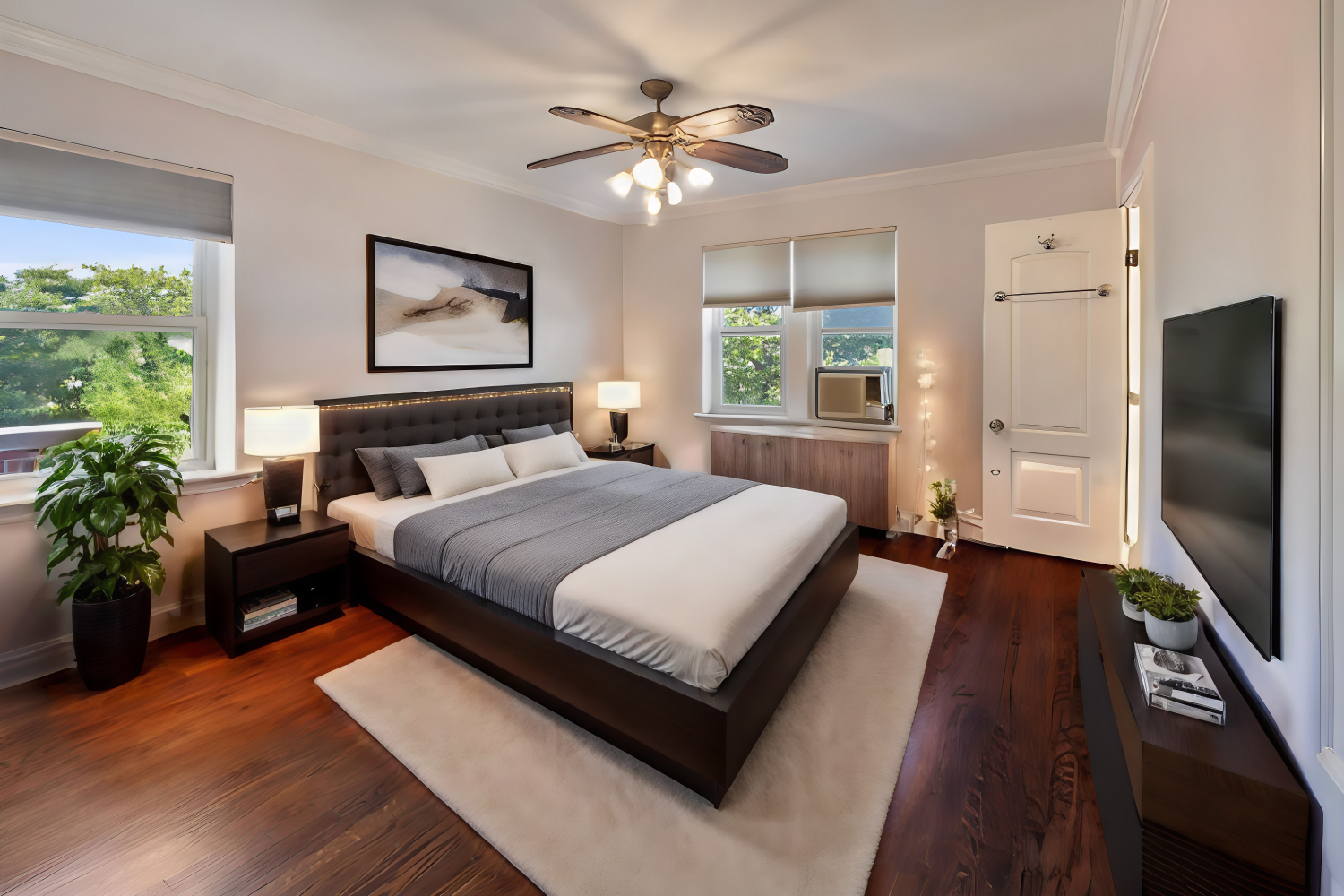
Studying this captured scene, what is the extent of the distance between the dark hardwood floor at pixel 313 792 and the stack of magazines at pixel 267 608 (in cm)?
16

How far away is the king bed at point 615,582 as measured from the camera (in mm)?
1789

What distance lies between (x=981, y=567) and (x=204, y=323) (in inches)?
186

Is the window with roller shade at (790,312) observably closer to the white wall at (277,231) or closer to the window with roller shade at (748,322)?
the window with roller shade at (748,322)

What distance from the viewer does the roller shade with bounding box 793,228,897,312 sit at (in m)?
4.31

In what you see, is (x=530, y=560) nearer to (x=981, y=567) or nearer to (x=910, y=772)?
(x=910, y=772)

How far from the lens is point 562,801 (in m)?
1.75

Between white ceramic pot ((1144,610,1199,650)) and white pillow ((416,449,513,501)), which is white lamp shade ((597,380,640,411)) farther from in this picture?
white ceramic pot ((1144,610,1199,650))

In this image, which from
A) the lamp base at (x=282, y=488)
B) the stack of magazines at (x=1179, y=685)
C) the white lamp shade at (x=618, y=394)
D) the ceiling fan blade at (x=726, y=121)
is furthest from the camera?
the white lamp shade at (x=618, y=394)

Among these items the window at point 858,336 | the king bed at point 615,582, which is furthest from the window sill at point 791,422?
the king bed at point 615,582

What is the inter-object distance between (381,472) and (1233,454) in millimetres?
3653

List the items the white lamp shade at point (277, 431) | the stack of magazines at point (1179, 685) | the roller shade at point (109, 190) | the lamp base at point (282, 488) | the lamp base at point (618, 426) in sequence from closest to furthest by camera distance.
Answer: the stack of magazines at point (1179, 685) → the roller shade at point (109, 190) → the white lamp shade at point (277, 431) → the lamp base at point (282, 488) → the lamp base at point (618, 426)

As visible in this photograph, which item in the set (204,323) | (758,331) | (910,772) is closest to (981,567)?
(910,772)

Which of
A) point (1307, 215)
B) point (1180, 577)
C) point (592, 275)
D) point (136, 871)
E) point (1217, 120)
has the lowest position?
point (136, 871)

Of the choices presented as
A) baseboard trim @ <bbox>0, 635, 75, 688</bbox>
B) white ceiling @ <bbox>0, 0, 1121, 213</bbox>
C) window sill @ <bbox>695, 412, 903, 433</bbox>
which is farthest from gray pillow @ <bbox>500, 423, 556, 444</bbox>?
baseboard trim @ <bbox>0, 635, 75, 688</bbox>
